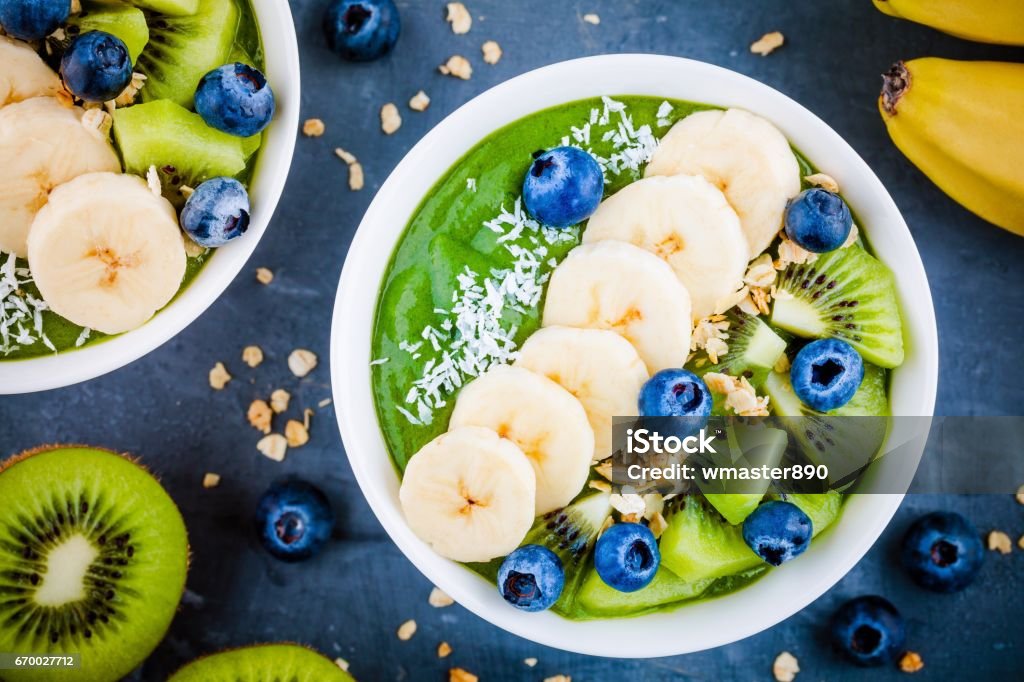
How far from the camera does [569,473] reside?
1.97 meters

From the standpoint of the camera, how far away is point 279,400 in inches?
97.9

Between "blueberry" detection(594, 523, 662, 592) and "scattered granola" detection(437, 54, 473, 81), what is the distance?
4.31 feet

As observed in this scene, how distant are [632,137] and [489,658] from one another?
1.49m

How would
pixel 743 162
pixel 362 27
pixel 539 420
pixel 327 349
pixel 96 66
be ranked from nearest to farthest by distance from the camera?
pixel 96 66 < pixel 539 420 < pixel 743 162 < pixel 362 27 < pixel 327 349

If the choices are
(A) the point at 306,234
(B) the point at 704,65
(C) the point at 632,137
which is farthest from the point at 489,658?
(B) the point at 704,65

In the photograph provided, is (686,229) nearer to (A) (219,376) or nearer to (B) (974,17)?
(B) (974,17)

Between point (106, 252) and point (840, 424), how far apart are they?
5.74 feet

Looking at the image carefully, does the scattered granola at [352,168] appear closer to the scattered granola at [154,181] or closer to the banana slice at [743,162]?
the scattered granola at [154,181]

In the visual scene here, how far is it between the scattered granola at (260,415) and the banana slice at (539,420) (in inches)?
29.1

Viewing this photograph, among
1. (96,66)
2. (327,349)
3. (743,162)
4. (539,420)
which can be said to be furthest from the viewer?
(327,349)

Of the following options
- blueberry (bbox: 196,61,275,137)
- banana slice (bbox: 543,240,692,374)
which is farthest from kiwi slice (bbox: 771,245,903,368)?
blueberry (bbox: 196,61,275,137)

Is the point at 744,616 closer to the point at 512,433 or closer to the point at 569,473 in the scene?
the point at 569,473

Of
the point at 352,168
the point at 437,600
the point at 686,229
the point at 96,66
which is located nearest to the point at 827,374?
the point at 686,229

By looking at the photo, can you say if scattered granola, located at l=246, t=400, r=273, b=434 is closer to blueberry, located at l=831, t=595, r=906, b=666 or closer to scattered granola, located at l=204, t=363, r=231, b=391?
scattered granola, located at l=204, t=363, r=231, b=391
